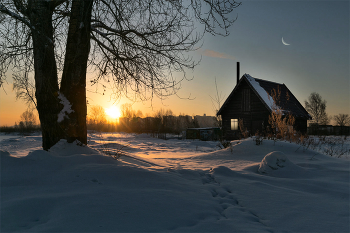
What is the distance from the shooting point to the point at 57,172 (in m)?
2.93

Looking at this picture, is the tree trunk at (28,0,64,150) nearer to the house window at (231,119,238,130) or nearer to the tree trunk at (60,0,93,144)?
the tree trunk at (60,0,93,144)

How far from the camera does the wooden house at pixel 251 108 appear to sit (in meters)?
15.7

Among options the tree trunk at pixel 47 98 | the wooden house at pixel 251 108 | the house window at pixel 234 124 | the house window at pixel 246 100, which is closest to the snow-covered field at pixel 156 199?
the tree trunk at pixel 47 98

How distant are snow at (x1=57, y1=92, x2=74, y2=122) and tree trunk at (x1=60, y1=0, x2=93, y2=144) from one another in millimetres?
48

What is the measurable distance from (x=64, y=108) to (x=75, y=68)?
897 mm

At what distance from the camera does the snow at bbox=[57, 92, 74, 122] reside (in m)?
4.34

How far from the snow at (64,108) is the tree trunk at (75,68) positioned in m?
0.05

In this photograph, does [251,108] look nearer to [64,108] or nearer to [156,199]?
[64,108]

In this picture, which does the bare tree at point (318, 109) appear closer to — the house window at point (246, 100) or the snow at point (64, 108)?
the house window at point (246, 100)


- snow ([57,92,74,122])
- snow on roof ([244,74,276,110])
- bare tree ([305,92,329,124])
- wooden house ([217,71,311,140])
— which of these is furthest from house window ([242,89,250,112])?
bare tree ([305,92,329,124])

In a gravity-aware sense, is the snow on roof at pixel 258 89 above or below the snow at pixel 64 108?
above

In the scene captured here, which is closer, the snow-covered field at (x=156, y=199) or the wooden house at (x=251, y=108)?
the snow-covered field at (x=156, y=199)

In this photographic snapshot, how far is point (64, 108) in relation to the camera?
4391 millimetres

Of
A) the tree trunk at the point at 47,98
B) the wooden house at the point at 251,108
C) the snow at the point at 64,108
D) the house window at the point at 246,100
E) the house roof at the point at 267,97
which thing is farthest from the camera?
the house window at the point at 246,100
